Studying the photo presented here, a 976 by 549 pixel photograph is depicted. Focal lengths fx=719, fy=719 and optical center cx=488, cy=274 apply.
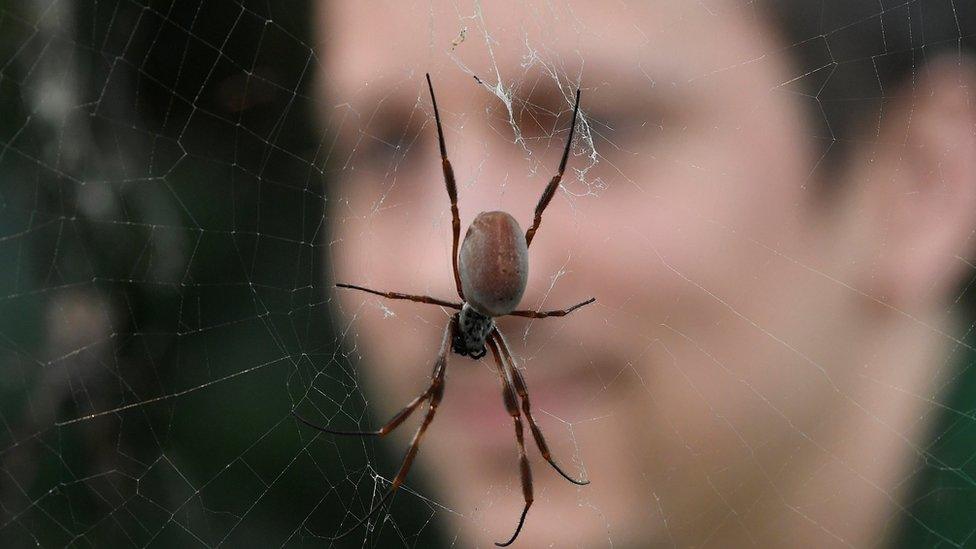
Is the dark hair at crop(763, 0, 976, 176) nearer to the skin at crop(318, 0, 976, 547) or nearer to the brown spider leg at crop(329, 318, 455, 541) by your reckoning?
the skin at crop(318, 0, 976, 547)

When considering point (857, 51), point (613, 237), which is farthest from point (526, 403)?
point (857, 51)

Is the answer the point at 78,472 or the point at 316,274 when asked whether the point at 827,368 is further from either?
the point at 78,472

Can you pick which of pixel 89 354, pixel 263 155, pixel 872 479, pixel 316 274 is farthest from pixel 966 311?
pixel 89 354

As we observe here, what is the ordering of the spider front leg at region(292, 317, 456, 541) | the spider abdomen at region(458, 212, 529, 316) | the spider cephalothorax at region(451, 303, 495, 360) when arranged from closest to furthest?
the spider abdomen at region(458, 212, 529, 316)
the spider front leg at region(292, 317, 456, 541)
the spider cephalothorax at region(451, 303, 495, 360)

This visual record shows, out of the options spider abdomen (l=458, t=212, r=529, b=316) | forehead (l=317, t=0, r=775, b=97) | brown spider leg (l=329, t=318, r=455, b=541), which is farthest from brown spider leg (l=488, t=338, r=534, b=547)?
forehead (l=317, t=0, r=775, b=97)

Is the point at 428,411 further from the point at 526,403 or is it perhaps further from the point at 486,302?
the point at 486,302
